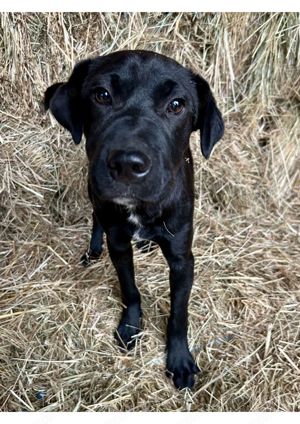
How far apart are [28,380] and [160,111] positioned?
151 centimetres

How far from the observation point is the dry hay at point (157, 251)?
260 centimetres

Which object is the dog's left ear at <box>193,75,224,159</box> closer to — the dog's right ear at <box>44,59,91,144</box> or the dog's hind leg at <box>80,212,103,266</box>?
the dog's right ear at <box>44,59,91,144</box>

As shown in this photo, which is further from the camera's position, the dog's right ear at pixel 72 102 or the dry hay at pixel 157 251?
the dry hay at pixel 157 251

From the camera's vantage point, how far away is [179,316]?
2.56 meters

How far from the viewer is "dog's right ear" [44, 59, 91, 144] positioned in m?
2.31

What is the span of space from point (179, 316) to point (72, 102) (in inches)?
45.8

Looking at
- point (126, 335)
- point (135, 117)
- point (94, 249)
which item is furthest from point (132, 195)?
point (94, 249)

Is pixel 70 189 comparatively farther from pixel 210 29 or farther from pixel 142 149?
pixel 142 149

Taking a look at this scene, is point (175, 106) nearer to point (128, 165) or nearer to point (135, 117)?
point (135, 117)

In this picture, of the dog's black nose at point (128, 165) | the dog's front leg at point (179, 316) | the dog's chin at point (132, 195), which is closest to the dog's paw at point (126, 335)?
the dog's front leg at point (179, 316)

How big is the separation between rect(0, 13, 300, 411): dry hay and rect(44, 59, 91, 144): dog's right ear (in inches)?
43.7

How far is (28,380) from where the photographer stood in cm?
259

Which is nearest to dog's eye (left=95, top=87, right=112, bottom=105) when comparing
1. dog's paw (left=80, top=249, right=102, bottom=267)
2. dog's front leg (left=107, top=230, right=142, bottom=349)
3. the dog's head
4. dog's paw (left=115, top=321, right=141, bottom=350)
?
the dog's head

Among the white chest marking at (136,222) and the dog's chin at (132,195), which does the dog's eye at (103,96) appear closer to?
the dog's chin at (132,195)
